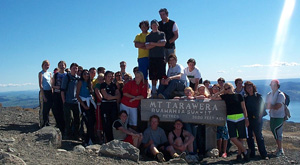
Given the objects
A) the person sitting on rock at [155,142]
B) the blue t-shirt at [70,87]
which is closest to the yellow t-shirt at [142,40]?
the person sitting on rock at [155,142]

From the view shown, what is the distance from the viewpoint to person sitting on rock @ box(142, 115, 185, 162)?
281 inches

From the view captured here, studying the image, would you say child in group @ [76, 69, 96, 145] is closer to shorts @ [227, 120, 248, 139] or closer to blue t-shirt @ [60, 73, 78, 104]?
blue t-shirt @ [60, 73, 78, 104]

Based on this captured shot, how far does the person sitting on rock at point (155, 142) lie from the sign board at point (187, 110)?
415mm

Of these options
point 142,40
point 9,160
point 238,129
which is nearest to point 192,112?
point 238,129

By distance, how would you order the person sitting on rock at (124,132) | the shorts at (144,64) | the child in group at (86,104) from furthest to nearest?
the shorts at (144,64) < the child in group at (86,104) < the person sitting on rock at (124,132)

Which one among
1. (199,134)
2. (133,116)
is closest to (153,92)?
(133,116)

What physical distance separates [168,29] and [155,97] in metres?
2.42

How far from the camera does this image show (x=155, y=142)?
296 inches

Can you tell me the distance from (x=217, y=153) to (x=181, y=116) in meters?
1.55

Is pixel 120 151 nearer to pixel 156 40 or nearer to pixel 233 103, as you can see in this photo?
pixel 233 103

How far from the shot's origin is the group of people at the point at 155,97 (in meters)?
7.35

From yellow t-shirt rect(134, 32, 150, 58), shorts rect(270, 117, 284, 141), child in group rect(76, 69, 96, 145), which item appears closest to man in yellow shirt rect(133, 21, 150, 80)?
yellow t-shirt rect(134, 32, 150, 58)

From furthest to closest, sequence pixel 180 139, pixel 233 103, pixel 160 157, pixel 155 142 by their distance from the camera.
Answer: pixel 155 142, pixel 180 139, pixel 233 103, pixel 160 157

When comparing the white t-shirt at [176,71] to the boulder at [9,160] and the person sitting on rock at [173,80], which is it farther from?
the boulder at [9,160]
